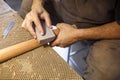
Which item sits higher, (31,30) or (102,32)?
(31,30)

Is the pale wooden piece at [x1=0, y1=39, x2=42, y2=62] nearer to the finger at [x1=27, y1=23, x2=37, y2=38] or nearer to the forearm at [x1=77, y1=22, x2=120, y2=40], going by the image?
the finger at [x1=27, y1=23, x2=37, y2=38]

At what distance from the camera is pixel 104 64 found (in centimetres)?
89

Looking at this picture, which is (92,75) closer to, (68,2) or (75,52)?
(68,2)

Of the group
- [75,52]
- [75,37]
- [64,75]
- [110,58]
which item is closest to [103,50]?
[110,58]

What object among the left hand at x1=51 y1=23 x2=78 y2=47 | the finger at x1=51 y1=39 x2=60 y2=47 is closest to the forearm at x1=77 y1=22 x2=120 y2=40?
the left hand at x1=51 y1=23 x2=78 y2=47

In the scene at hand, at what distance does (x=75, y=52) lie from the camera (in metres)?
1.66

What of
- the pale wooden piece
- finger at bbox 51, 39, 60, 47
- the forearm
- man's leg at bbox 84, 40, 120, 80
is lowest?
man's leg at bbox 84, 40, 120, 80

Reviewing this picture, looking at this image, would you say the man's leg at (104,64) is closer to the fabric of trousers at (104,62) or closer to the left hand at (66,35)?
the fabric of trousers at (104,62)

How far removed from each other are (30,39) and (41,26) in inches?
3.4

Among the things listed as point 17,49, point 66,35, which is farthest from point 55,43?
point 17,49

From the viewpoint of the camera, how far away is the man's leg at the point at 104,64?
0.88 metres

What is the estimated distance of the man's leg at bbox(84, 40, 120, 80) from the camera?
88 centimetres

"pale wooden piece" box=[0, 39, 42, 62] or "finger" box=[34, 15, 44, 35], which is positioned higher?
"finger" box=[34, 15, 44, 35]

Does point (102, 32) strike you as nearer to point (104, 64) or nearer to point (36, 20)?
point (104, 64)
